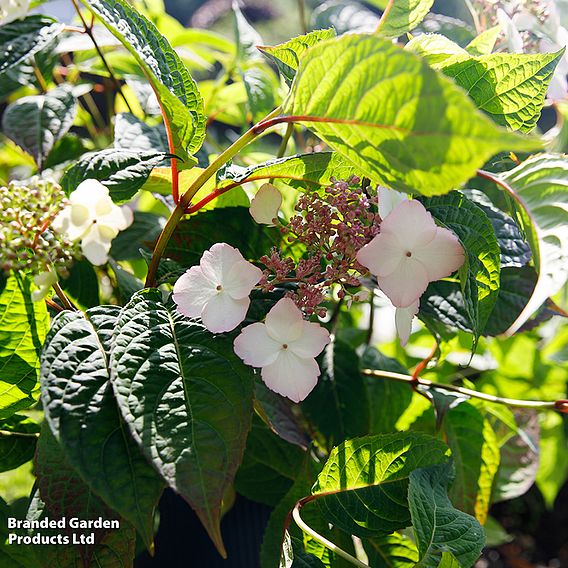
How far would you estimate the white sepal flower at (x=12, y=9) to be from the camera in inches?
20.7

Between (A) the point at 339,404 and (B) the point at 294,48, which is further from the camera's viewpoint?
(A) the point at 339,404

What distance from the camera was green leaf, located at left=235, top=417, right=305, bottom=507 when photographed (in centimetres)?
58

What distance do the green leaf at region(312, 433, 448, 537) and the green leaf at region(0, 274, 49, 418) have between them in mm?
206

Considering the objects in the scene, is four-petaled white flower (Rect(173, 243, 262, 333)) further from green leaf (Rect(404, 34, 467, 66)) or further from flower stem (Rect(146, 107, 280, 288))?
green leaf (Rect(404, 34, 467, 66))

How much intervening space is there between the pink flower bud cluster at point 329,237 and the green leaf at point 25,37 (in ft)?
1.07

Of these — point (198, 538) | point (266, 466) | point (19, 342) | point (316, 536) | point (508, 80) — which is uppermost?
point (508, 80)

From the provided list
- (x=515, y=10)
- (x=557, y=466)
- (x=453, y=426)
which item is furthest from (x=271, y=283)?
(x=557, y=466)

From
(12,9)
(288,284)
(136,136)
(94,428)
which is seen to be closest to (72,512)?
(94,428)

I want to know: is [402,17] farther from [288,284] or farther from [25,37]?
[25,37]

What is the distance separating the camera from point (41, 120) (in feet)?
2.08

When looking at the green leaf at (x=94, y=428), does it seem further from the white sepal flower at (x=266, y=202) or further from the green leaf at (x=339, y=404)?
the green leaf at (x=339, y=404)

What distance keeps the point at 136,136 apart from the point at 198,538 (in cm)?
45

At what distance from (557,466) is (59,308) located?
32.9 inches

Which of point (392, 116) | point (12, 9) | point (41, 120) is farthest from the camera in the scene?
point (41, 120)
